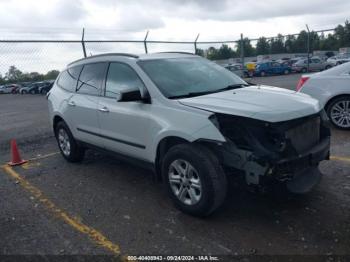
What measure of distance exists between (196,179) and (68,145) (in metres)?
3.21

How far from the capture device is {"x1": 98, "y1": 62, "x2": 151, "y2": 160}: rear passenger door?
171 inches

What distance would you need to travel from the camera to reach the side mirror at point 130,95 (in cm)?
415

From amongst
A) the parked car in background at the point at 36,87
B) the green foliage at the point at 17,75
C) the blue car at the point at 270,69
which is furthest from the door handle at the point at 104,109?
the blue car at the point at 270,69

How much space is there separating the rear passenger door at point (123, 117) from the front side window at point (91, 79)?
0.20 metres

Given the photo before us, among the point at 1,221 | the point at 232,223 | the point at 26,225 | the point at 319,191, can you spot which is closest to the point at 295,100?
the point at 319,191

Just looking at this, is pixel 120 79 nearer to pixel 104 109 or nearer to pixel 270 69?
pixel 104 109

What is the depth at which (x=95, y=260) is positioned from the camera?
3.23 metres

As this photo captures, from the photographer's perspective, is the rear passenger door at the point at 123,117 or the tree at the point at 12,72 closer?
the rear passenger door at the point at 123,117

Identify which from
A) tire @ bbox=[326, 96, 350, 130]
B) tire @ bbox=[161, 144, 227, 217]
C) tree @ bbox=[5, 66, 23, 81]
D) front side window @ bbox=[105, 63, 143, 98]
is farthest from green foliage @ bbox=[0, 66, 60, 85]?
tire @ bbox=[161, 144, 227, 217]

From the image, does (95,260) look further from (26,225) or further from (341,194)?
(341,194)

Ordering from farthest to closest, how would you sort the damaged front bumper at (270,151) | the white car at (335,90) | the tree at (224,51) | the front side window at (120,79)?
the tree at (224,51) < the white car at (335,90) < the front side window at (120,79) < the damaged front bumper at (270,151)

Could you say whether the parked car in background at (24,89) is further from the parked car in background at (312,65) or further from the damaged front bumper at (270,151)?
the damaged front bumper at (270,151)

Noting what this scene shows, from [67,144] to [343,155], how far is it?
15.1ft

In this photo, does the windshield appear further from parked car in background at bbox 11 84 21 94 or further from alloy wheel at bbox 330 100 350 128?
parked car in background at bbox 11 84 21 94
